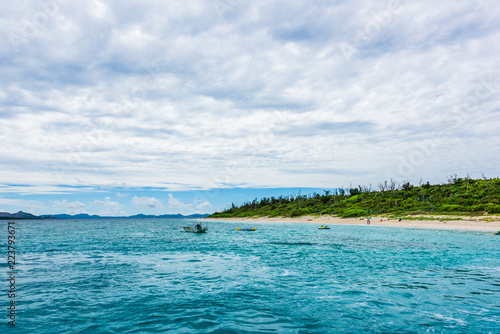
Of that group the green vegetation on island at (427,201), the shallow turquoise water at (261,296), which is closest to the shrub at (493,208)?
the green vegetation on island at (427,201)

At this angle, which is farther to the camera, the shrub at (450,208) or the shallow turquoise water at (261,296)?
the shrub at (450,208)

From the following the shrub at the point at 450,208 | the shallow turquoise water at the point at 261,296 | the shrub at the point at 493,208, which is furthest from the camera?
the shrub at the point at 450,208

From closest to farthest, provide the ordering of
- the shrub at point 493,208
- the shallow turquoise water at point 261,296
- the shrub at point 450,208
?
the shallow turquoise water at point 261,296 < the shrub at point 493,208 < the shrub at point 450,208

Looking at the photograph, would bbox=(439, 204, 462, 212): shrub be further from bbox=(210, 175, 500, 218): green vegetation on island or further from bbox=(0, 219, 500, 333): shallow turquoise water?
bbox=(0, 219, 500, 333): shallow turquoise water

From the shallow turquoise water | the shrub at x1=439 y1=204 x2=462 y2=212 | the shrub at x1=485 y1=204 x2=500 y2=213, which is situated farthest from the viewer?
the shrub at x1=439 y1=204 x2=462 y2=212

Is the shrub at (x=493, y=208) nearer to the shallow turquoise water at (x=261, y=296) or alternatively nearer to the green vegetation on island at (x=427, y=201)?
the green vegetation on island at (x=427, y=201)

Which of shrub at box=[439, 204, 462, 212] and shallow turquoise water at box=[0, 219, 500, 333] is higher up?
shrub at box=[439, 204, 462, 212]

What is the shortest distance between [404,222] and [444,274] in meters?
84.1

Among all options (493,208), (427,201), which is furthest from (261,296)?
(427,201)

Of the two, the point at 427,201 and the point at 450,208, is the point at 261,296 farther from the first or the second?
the point at 427,201

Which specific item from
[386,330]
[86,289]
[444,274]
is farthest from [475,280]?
[86,289]

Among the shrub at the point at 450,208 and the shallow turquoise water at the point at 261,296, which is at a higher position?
the shrub at the point at 450,208

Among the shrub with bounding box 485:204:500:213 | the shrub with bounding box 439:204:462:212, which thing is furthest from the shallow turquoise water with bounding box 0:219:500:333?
the shrub with bounding box 439:204:462:212

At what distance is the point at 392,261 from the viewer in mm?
34562
